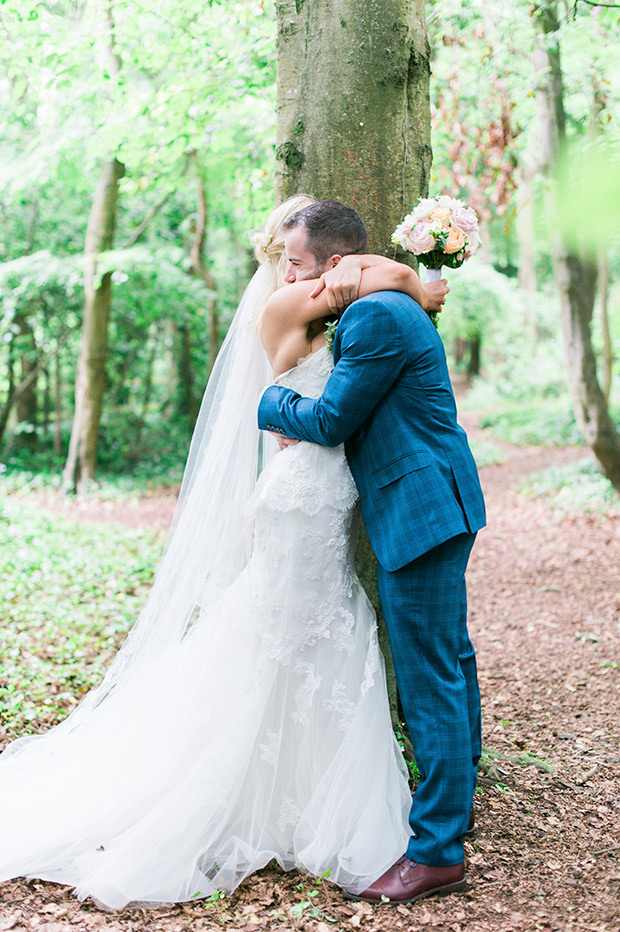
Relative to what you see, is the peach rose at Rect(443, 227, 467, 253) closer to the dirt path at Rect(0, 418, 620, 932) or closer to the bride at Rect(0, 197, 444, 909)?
the bride at Rect(0, 197, 444, 909)

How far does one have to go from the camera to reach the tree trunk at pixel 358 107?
312 cm

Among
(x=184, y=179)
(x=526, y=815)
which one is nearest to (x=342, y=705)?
(x=526, y=815)

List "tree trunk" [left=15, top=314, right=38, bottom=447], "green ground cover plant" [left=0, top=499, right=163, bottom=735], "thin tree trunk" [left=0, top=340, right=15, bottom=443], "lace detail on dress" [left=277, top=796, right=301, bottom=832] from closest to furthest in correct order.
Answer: "lace detail on dress" [left=277, top=796, right=301, bottom=832], "green ground cover plant" [left=0, top=499, right=163, bottom=735], "thin tree trunk" [left=0, top=340, right=15, bottom=443], "tree trunk" [left=15, top=314, right=38, bottom=447]

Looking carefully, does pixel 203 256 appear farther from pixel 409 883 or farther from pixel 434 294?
pixel 409 883

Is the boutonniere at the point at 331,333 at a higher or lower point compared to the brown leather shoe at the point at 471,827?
higher

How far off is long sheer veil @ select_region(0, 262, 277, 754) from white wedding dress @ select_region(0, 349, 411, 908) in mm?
178

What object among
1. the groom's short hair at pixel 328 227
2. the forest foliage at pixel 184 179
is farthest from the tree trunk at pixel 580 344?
the groom's short hair at pixel 328 227

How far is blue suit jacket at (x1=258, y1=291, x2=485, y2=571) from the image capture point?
2463 millimetres

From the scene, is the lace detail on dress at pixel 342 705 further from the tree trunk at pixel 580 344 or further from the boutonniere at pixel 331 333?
the tree trunk at pixel 580 344

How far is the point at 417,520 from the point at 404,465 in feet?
0.60

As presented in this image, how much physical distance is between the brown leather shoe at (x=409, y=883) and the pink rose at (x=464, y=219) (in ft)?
7.08

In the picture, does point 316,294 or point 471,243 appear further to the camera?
point 471,243

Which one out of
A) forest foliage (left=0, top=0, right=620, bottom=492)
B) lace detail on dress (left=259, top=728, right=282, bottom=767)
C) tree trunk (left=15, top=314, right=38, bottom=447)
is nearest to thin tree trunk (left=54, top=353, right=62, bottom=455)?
forest foliage (left=0, top=0, right=620, bottom=492)

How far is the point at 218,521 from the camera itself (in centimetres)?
306
